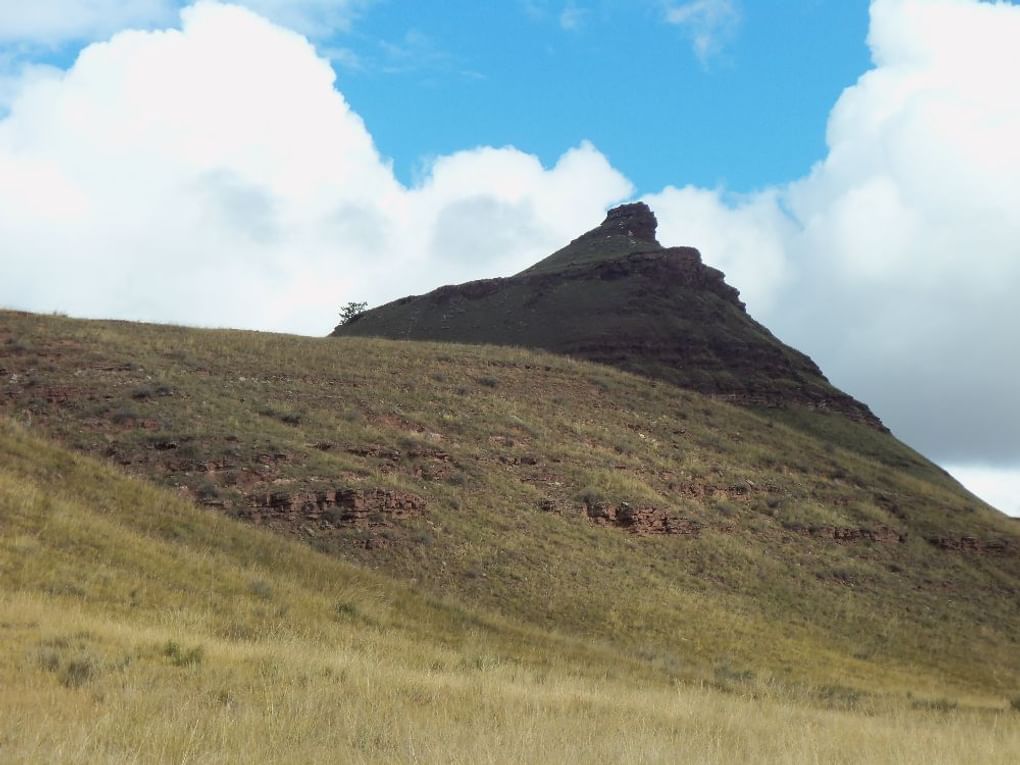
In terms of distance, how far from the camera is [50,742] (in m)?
6.18

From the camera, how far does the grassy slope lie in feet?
76.7

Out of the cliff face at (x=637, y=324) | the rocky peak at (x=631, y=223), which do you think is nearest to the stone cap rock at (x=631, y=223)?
the rocky peak at (x=631, y=223)

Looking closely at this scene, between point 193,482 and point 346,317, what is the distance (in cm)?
9704

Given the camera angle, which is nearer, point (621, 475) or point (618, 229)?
point (621, 475)

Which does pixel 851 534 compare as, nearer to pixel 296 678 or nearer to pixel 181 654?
pixel 296 678

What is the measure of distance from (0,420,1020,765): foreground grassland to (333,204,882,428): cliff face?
61.7 metres

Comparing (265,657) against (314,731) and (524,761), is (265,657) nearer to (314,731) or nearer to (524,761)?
(314,731)

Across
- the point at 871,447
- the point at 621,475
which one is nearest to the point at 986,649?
the point at 621,475

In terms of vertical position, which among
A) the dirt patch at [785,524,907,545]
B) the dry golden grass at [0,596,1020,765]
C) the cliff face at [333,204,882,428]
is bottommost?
the dry golden grass at [0,596,1020,765]

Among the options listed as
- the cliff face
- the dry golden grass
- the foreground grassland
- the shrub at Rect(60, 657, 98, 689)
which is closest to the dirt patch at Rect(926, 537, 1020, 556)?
the foreground grassland

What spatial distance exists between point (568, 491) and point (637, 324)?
56.6 m

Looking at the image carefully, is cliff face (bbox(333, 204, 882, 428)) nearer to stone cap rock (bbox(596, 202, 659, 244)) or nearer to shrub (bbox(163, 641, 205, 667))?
stone cap rock (bbox(596, 202, 659, 244))

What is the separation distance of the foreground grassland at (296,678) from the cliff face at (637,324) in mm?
61663

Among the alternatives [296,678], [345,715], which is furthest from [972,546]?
[345,715]
